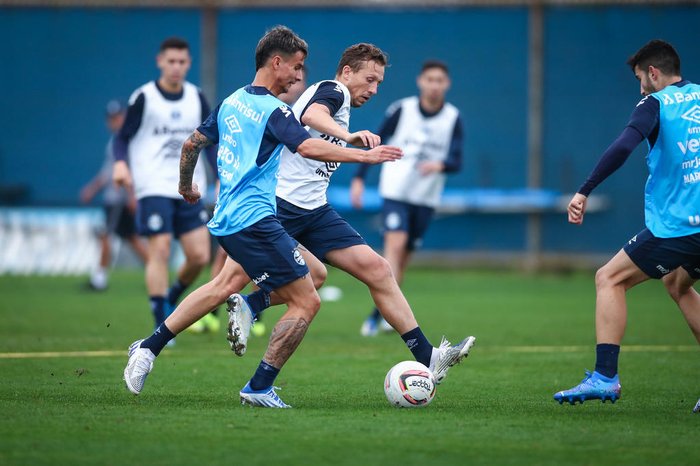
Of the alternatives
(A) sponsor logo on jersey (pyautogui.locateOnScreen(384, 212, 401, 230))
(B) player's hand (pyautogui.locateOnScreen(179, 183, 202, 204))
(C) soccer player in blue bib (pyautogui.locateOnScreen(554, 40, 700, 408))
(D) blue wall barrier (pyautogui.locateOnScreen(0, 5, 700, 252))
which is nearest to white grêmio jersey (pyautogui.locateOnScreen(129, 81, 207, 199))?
(A) sponsor logo on jersey (pyautogui.locateOnScreen(384, 212, 401, 230))

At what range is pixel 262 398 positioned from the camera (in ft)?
22.7

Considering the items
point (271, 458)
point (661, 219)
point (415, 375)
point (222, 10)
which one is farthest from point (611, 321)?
point (222, 10)

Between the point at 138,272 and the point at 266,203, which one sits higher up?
the point at 266,203

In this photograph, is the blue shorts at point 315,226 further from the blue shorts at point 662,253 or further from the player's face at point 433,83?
the player's face at point 433,83

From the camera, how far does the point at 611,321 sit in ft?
23.0

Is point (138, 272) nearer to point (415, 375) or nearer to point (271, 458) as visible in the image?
point (415, 375)

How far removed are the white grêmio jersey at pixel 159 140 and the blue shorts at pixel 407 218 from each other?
243 centimetres

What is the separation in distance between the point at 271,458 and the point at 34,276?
14.9 m

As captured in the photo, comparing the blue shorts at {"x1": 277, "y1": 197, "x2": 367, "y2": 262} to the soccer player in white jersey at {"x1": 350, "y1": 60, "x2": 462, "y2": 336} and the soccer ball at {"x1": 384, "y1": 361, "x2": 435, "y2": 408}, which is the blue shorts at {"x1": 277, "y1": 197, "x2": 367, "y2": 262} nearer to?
the soccer ball at {"x1": 384, "y1": 361, "x2": 435, "y2": 408}

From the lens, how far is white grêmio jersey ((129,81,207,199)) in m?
10.8

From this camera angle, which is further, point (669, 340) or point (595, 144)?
point (595, 144)

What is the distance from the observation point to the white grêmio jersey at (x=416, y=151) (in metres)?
12.5

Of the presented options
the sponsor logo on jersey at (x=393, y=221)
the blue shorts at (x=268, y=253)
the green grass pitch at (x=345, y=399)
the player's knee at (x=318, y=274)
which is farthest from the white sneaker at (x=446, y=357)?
the sponsor logo on jersey at (x=393, y=221)

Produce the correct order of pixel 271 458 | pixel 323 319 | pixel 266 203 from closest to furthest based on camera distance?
pixel 271 458
pixel 266 203
pixel 323 319
